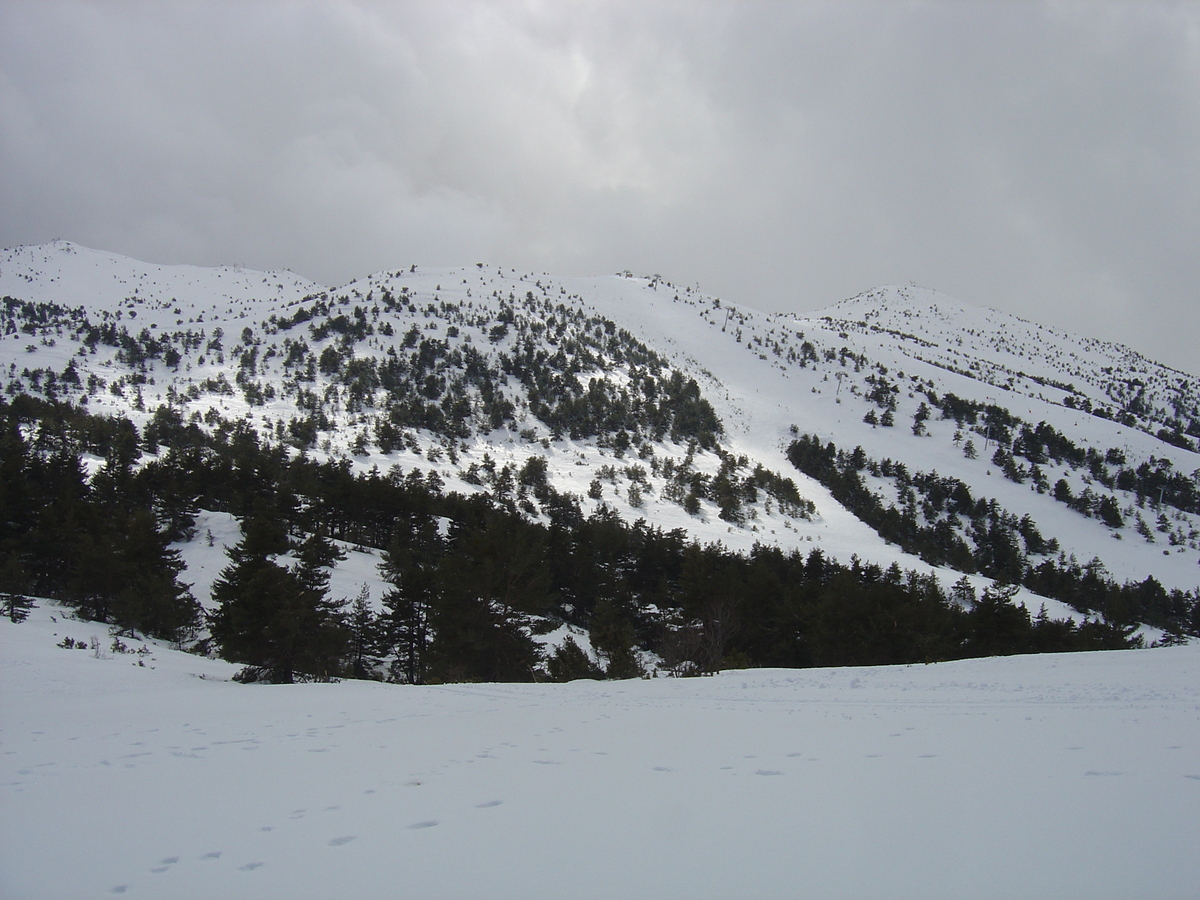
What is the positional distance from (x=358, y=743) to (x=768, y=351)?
487ft

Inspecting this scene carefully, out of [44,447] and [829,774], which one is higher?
[44,447]

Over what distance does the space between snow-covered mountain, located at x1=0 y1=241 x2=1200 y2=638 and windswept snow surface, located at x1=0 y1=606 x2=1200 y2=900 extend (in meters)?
52.0

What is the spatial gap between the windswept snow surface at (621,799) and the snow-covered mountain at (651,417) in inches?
2047

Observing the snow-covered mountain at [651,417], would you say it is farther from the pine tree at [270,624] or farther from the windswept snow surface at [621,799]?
the windswept snow surface at [621,799]

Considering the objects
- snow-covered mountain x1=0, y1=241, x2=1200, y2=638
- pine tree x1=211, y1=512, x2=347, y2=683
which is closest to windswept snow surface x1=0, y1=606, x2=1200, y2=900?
pine tree x1=211, y1=512, x2=347, y2=683

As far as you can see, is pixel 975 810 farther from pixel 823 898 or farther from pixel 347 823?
pixel 347 823

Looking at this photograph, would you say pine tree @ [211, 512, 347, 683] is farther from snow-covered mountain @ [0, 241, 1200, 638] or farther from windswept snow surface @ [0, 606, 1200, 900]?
snow-covered mountain @ [0, 241, 1200, 638]

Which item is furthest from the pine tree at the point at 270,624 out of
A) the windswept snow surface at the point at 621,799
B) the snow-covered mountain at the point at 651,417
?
the snow-covered mountain at the point at 651,417

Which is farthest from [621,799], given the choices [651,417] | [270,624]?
[651,417]

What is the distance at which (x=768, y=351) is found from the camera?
145 metres

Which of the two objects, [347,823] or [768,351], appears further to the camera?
[768,351]

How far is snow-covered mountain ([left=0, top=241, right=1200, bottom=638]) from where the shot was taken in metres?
72.4

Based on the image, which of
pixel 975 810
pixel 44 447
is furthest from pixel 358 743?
pixel 44 447

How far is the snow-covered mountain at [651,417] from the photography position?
72.4m
